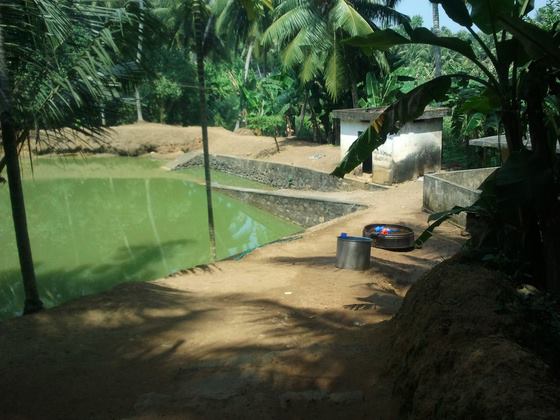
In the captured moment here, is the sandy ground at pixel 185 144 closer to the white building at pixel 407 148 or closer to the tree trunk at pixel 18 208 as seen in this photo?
the white building at pixel 407 148

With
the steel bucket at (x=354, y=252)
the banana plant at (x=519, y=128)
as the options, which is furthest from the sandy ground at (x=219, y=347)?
the banana plant at (x=519, y=128)

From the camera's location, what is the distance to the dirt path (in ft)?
11.7

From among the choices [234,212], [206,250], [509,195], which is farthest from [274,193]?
[509,195]

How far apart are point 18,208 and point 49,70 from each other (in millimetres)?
1772

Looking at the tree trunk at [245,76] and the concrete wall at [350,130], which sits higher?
the tree trunk at [245,76]

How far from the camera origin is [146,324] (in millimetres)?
6102

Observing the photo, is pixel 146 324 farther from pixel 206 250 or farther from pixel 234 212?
pixel 234 212

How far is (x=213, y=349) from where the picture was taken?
5.03 meters

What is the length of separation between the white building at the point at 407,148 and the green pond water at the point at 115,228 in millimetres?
3538

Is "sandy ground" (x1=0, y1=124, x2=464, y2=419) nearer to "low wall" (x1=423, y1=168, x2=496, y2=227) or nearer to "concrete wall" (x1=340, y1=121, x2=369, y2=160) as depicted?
"low wall" (x1=423, y1=168, x2=496, y2=227)

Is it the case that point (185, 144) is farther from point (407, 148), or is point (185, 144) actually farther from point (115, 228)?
point (407, 148)

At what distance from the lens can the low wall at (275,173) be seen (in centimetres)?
1922

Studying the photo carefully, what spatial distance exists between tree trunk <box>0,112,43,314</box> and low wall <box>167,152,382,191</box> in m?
10.5

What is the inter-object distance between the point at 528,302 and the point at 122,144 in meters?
29.1
